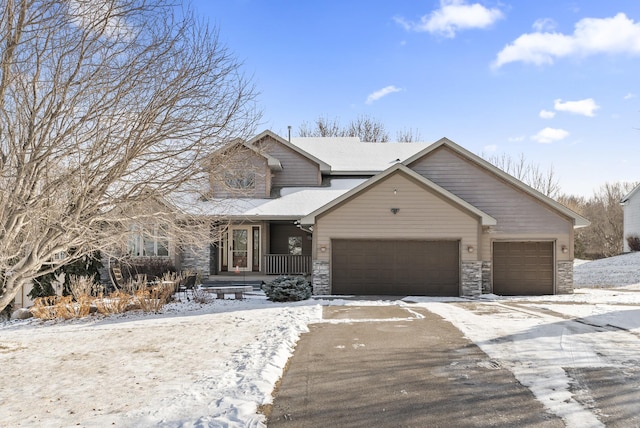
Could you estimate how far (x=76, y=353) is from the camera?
847cm

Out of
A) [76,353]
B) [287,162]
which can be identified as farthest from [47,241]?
[287,162]

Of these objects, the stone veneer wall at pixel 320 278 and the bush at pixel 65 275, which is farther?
the stone veneer wall at pixel 320 278

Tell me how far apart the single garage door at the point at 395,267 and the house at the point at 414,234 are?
0.12ft

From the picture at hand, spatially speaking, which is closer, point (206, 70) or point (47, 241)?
point (47, 241)

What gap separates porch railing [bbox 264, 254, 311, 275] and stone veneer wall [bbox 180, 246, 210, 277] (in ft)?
8.09

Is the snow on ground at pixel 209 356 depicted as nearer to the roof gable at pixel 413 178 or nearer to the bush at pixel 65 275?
the bush at pixel 65 275

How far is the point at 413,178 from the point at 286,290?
234 inches

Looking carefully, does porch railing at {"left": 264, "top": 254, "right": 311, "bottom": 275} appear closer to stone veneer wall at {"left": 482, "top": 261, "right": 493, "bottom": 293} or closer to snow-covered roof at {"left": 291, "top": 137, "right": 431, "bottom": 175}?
snow-covered roof at {"left": 291, "top": 137, "right": 431, "bottom": 175}

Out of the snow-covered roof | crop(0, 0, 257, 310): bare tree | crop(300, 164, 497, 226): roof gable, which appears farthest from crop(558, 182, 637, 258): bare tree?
crop(0, 0, 257, 310): bare tree

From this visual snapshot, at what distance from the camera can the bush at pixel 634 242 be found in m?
32.8

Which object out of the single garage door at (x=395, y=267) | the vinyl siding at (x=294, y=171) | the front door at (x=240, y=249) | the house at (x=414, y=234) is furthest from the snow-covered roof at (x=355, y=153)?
the single garage door at (x=395, y=267)

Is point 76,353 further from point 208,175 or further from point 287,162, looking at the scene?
point 287,162

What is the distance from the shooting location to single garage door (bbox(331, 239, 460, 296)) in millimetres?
16938

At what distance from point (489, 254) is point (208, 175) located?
40.2 ft
